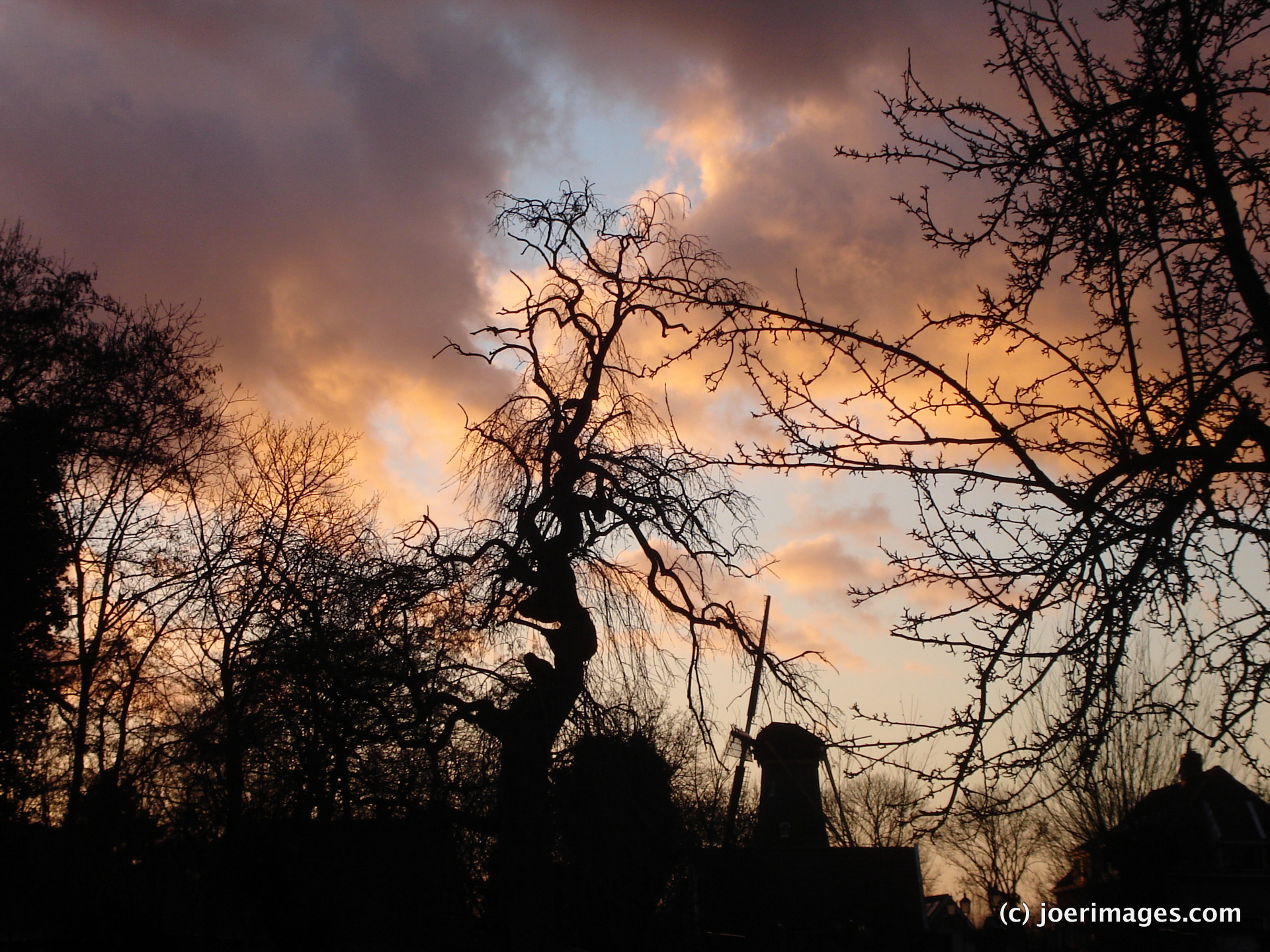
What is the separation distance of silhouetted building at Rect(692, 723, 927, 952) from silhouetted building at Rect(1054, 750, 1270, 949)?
4.10 meters

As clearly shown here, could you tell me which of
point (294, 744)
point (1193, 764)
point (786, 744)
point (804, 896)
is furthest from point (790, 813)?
point (1193, 764)

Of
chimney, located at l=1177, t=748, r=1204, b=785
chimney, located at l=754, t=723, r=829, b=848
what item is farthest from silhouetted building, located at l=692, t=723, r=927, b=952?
chimney, located at l=1177, t=748, r=1204, b=785

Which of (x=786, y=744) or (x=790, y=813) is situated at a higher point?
(x=786, y=744)

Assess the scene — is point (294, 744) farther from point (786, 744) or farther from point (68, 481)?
point (786, 744)

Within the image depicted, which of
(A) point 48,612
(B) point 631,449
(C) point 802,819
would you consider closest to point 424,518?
(B) point 631,449

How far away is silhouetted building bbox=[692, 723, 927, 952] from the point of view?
20.4m

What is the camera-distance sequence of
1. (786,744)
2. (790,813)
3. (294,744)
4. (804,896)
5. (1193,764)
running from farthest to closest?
(790,813), (786,744), (804,896), (294,744), (1193,764)

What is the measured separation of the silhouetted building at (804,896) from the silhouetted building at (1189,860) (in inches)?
161

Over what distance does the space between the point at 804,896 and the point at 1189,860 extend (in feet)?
28.8

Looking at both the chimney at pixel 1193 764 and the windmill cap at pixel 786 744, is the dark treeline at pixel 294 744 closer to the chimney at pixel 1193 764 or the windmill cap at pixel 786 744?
the windmill cap at pixel 786 744

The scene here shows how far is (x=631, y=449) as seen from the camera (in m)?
12.9

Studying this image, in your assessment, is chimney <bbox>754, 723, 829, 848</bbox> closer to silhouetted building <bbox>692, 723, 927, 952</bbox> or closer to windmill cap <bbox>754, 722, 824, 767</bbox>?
silhouetted building <bbox>692, 723, 927, 952</bbox>

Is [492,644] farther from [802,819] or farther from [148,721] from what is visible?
[802,819]

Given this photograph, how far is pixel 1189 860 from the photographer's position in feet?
71.2
